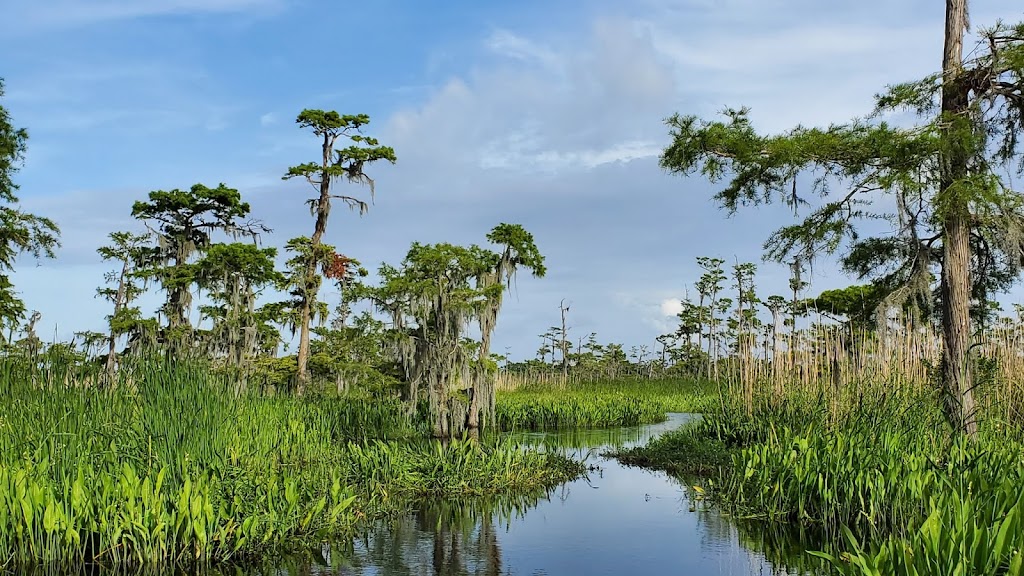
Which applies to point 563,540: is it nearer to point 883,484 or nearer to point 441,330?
point 883,484

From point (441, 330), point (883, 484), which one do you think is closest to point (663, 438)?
point (441, 330)

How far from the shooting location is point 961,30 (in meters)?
11.7

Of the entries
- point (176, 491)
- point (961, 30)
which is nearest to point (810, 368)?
point (961, 30)

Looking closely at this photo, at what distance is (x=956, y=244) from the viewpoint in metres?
11.2

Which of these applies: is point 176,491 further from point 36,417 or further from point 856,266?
point 856,266

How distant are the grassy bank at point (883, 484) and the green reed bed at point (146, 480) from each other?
188 inches

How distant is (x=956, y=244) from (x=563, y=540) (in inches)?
258

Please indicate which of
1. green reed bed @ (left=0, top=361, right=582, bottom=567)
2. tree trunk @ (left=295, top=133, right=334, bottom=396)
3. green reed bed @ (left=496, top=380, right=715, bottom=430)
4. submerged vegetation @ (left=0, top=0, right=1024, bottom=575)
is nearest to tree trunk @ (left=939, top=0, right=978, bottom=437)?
submerged vegetation @ (left=0, top=0, right=1024, bottom=575)

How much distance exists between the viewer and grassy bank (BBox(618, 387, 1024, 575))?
204 inches

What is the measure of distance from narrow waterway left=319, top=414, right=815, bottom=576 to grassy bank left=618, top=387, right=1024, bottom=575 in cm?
71

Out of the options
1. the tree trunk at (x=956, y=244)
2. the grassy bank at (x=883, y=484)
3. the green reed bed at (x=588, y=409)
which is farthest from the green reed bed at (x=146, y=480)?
the green reed bed at (x=588, y=409)

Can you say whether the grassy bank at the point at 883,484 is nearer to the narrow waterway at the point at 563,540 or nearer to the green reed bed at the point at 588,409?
the narrow waterway at the point at 563,540

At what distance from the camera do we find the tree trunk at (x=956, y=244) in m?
10.8

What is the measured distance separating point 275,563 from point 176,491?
3.79 feet
